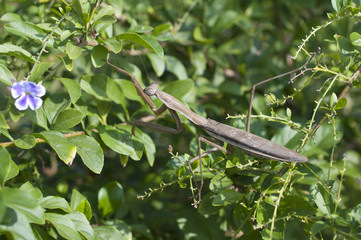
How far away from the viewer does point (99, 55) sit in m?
1.65

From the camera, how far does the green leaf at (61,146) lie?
4.65 ft

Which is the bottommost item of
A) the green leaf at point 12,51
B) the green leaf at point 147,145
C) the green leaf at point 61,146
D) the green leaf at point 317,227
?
the green leaf at point 317,227

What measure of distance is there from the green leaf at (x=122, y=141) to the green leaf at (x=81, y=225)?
368 millimetres

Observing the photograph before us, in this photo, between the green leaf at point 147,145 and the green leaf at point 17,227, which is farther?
the green leaf at point 147,145

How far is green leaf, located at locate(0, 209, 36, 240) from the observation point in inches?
42.8

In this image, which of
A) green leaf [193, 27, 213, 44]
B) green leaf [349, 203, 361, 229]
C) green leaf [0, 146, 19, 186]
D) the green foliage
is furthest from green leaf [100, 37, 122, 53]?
green leaf [349, 203, 361, 229]

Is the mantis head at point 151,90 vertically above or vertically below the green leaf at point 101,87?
below

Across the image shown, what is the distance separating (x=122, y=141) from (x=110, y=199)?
34 centimetres

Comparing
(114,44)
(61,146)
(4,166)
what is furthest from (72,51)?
(4,166)

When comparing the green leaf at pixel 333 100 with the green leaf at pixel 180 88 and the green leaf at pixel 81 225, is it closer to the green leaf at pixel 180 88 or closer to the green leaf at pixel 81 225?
the green leaf at pixel 180 88

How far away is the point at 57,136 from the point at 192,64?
1.25 metres

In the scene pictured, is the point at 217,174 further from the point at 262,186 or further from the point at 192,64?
the point at 192,64

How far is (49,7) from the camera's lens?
2041mm

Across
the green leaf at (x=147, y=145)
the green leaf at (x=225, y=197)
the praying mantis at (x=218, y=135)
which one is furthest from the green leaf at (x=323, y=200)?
the green leaf at (x=147, y=145)
